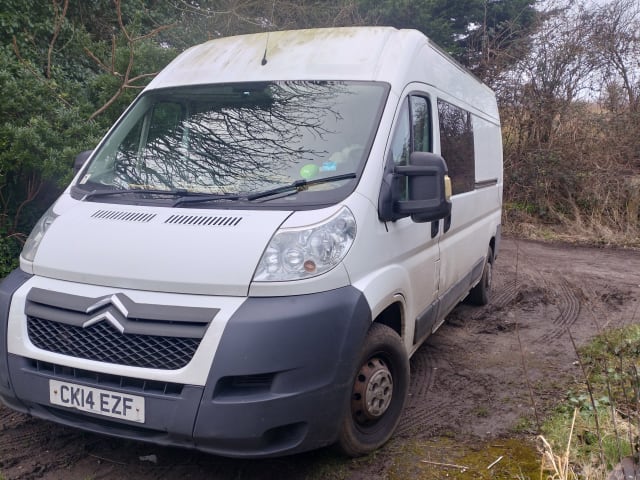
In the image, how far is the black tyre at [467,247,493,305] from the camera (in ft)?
22.3

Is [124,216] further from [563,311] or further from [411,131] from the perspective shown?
[563,311]

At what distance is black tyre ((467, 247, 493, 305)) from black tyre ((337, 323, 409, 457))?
11.5 ft

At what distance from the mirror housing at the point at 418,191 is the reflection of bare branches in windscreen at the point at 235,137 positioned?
0.42 m

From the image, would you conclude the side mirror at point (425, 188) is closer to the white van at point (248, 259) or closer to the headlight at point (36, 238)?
the white van at point (248, 259)

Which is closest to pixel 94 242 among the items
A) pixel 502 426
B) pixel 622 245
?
pixel 502 426

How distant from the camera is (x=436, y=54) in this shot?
4.50 m

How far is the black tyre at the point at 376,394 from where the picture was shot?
3096 millimetres

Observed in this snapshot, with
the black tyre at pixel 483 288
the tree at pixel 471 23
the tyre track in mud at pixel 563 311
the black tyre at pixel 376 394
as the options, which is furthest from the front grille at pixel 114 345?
the tree at pixel 471 23

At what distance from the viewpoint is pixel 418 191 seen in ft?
10.7

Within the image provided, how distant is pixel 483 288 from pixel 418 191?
3957 mm

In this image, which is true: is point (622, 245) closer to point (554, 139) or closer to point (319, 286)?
point (554, 139)

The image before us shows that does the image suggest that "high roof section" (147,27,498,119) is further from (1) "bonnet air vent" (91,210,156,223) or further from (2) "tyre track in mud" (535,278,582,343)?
(2) "tyre track in mud" (535,278,582,343)

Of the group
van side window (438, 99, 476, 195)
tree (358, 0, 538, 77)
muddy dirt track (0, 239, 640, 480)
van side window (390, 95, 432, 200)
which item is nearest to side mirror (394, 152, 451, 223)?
van side window (390, 95, 432, 200)

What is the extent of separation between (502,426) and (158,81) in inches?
131
